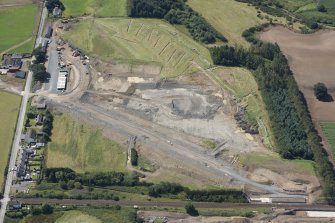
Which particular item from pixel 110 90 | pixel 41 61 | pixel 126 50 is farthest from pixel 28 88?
pixel 126 50

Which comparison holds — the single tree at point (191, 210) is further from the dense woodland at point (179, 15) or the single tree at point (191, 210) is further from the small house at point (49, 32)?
the small house at point (49, 32)

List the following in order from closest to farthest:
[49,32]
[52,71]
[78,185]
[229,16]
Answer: [78,185], [52,71], [49,32], [229,16]

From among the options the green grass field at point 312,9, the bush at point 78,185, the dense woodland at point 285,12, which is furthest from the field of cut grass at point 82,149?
the green grass field at point 312,9

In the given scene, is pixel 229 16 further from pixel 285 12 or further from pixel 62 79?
pixel 62 79

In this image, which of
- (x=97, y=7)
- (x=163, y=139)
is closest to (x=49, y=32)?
(x=97, y=7)

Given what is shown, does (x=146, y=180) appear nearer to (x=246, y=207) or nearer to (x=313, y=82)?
(x=246, y=207)

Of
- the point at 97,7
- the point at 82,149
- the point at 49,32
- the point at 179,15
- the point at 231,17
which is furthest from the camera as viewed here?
the point at 97,7

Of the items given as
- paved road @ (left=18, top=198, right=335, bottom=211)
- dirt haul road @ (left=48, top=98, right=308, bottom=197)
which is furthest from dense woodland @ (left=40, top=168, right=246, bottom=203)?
dirt haul road @ (left=48, top=98, right=308, bottom=197)

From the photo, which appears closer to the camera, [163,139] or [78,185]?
[78,185]
